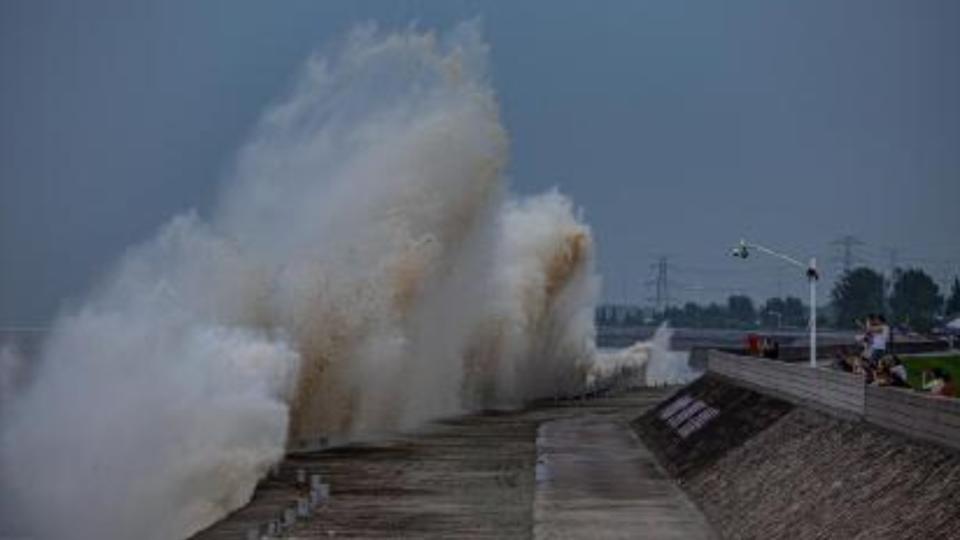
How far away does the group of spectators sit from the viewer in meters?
26.7

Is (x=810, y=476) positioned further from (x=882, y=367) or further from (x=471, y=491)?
(x=471, y=491)

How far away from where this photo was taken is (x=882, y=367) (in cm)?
2903

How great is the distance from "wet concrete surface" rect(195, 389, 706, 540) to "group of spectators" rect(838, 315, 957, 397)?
400 centimetres

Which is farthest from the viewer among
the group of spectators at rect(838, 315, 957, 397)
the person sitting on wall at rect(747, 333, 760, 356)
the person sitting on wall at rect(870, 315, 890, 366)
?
the person sitting on wall at rect(747, 333, 760, 356)

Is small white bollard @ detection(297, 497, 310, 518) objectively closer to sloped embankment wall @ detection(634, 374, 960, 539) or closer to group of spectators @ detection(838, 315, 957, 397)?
sloped embankment wall @ detection(634, 374, 960, 539)

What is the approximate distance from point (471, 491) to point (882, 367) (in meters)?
9.66

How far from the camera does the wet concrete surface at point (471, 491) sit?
94.7ft

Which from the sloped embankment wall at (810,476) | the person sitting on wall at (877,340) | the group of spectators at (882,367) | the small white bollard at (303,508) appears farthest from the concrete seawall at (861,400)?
the small white bollard at (303,508)

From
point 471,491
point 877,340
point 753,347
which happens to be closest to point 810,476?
point 877,340

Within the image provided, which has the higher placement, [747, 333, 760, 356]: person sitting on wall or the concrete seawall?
[747, 333, 760, 356]: person sitting on wall

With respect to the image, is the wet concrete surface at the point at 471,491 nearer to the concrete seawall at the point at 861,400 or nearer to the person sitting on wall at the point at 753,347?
the concrete seawall at the point at 861,400

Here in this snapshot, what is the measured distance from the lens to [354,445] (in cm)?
4962

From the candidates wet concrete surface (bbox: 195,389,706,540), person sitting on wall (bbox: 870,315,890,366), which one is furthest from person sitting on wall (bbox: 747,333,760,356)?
person sitting on wall (bbox: 870,315,890,366)

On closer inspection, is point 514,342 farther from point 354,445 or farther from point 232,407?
point 232,407
